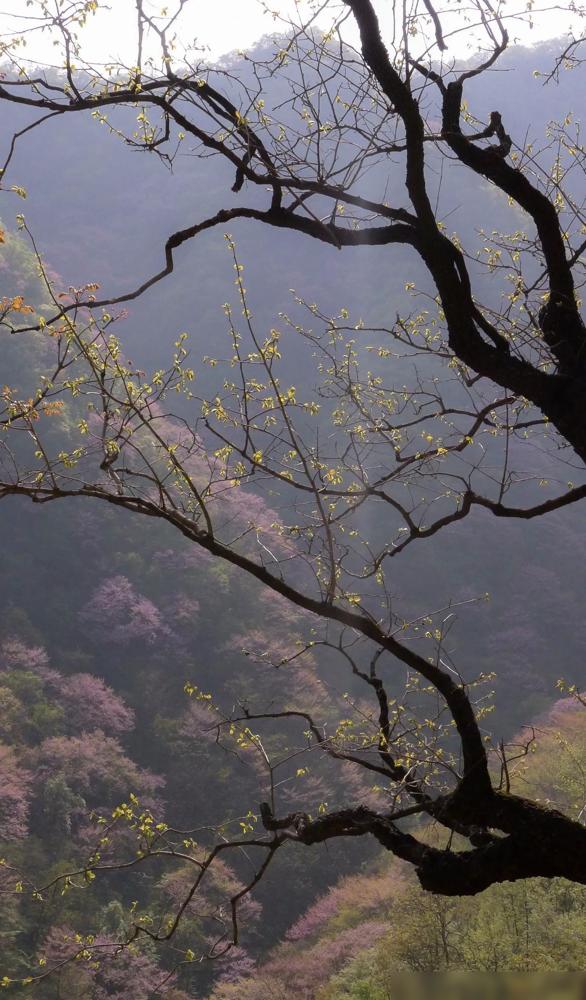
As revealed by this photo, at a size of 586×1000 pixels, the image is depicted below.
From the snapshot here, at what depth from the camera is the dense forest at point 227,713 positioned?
8.42 meters

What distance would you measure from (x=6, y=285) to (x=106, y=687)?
9726 millimetres

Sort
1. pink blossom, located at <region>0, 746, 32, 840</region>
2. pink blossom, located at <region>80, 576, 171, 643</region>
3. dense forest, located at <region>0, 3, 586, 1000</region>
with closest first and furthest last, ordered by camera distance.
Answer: dense forest, located at <region>0, 3, 586, 1000</region>, pink blossom, located at <region>0, 746, 32, 840</region>, pink blossom, located at <region>80, 576, 171, 643</region>

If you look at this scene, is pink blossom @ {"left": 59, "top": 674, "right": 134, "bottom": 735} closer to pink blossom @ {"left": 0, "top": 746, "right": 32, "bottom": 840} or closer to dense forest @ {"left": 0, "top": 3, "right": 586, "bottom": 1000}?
dense forest @ {"left": 0, "top": 3, "right": 586, "bottom": 1000}

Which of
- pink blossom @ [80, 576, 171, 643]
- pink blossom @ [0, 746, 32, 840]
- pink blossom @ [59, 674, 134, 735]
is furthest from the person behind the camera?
pink blossom @ [80, 576, 171, 643]

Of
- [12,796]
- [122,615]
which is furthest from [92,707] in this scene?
[12,796]

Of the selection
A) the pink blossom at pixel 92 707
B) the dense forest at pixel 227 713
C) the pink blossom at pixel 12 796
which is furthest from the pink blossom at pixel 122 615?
the pink blossom at pixel 12 796

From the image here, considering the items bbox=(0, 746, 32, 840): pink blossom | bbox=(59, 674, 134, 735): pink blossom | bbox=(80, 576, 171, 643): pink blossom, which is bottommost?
bbox=(0, 746, 32, 840): pink blossom

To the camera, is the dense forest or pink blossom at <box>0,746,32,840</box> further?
pink blossom at <box>0,746,32,840</box>

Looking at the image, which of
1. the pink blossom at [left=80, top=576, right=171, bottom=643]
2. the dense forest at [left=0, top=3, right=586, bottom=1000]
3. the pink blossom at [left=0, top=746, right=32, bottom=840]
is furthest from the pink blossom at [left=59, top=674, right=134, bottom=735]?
the pink blossom at [left=0, top=746, right=32, bottom=840]

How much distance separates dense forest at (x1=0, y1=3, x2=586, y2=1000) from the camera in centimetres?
842

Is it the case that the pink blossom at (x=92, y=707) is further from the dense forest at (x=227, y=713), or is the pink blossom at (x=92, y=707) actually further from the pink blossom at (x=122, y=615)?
the pink blossom at (x=122, y=615)

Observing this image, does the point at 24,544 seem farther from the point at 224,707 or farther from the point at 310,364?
the point at 310,364

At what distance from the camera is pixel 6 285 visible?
1873 centimetres

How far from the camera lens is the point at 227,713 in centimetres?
1482
